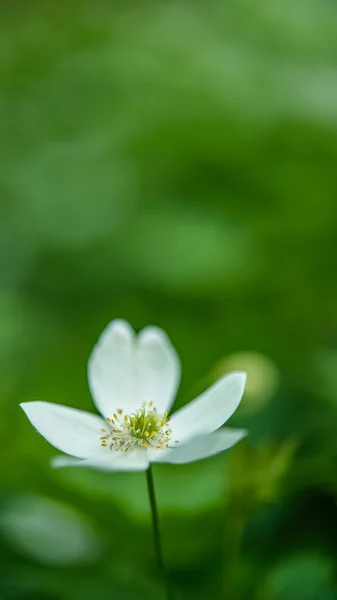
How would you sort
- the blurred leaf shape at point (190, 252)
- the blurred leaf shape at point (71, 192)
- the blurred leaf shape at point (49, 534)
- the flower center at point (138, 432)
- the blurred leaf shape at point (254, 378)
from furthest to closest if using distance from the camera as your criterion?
the blurred leaf shape at point (71, 192), the blurred leaf shape at point (190, 252), the blurred leaf shape at point (254, 378), the blurred leaf shape at point (49, 534), the flower center at point (138, 432)

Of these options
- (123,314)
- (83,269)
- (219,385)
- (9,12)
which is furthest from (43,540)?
(9,12)

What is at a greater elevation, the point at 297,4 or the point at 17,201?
the point at 297,4

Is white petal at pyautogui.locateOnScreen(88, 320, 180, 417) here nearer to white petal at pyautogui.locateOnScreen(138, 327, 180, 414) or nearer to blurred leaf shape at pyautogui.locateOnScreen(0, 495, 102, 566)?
white petal at pyautogui.locateOnScreen(138, 327, 180, 414)

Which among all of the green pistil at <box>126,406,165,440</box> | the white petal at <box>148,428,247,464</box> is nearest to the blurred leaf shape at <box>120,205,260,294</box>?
the green pistil at <box>126,406,165,440</box>

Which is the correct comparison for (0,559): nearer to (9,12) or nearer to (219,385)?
(219,385)

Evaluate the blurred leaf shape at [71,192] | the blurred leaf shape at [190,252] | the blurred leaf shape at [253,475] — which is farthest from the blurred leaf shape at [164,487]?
the blurred leaf shape at [71,192]

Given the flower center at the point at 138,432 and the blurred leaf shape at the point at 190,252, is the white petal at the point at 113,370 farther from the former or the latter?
the blurred leaf shape at the point at 190,252
